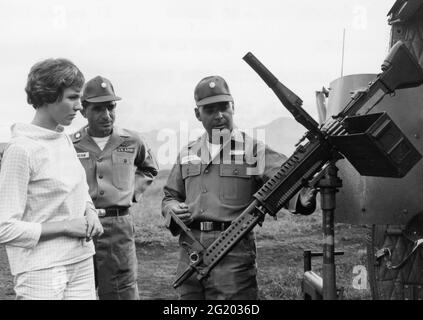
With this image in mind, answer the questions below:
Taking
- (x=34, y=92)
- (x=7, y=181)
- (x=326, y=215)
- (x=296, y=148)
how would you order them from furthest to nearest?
(x=296, y=148)
(x=326, y=215)
(x=34, y=92)
(x=7, y=181)

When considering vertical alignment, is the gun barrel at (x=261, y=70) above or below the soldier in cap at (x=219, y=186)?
above

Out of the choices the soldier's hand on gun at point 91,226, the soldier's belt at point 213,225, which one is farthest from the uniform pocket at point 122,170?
the soldier's hand on gun at point 91,226

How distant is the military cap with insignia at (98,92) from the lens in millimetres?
4336

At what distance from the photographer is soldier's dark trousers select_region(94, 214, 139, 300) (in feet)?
13.9

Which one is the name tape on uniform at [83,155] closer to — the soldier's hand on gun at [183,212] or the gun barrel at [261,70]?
the soldier's hand on gun at [183,212]

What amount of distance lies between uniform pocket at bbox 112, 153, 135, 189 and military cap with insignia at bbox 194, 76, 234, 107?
0.91 m

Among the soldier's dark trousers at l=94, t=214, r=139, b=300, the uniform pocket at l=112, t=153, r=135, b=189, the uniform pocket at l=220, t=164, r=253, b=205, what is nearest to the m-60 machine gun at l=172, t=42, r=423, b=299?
the uniform pocket at l=220, t=164, r=253, b=205

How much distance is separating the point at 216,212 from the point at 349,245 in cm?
597

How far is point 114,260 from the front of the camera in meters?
4.26

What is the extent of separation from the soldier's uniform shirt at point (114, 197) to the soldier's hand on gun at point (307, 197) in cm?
150

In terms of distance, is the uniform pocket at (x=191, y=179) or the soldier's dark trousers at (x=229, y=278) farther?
the uniform pocket at (x=191, y=179)
